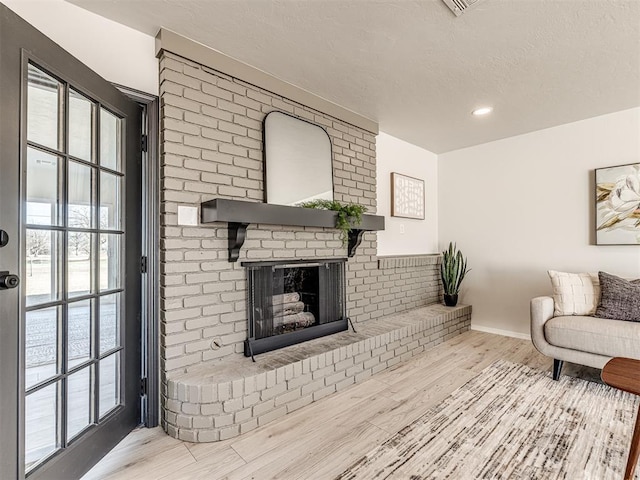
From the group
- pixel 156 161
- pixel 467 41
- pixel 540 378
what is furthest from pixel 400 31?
pixel 540 378

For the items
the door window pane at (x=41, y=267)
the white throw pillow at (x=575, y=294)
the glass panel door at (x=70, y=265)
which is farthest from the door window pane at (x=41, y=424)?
the white throw pillow at (x=575, y=294)

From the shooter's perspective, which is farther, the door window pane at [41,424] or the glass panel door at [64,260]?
the door window pane at [41,424]

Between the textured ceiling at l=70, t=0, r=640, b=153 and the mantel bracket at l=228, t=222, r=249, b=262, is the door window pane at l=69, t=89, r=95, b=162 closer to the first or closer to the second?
the textured ceiling at l=70, t=0, r=640, b=153

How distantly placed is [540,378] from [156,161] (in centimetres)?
335

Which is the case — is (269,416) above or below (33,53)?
below

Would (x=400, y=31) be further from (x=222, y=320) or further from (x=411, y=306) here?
(x=411, y=306)

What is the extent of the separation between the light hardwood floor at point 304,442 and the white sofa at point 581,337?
0.39m

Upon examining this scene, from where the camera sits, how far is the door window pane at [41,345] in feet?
4.37

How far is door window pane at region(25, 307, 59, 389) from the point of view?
133cm

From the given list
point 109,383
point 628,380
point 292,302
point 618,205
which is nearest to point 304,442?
point 292,302

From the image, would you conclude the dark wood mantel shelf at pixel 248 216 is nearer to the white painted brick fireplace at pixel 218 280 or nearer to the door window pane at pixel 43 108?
the white painted brick fireplace at pixel 218 280

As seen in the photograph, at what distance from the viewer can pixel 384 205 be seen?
371 cm

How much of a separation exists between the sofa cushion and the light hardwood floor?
478mm

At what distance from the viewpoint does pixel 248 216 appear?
2.09m
